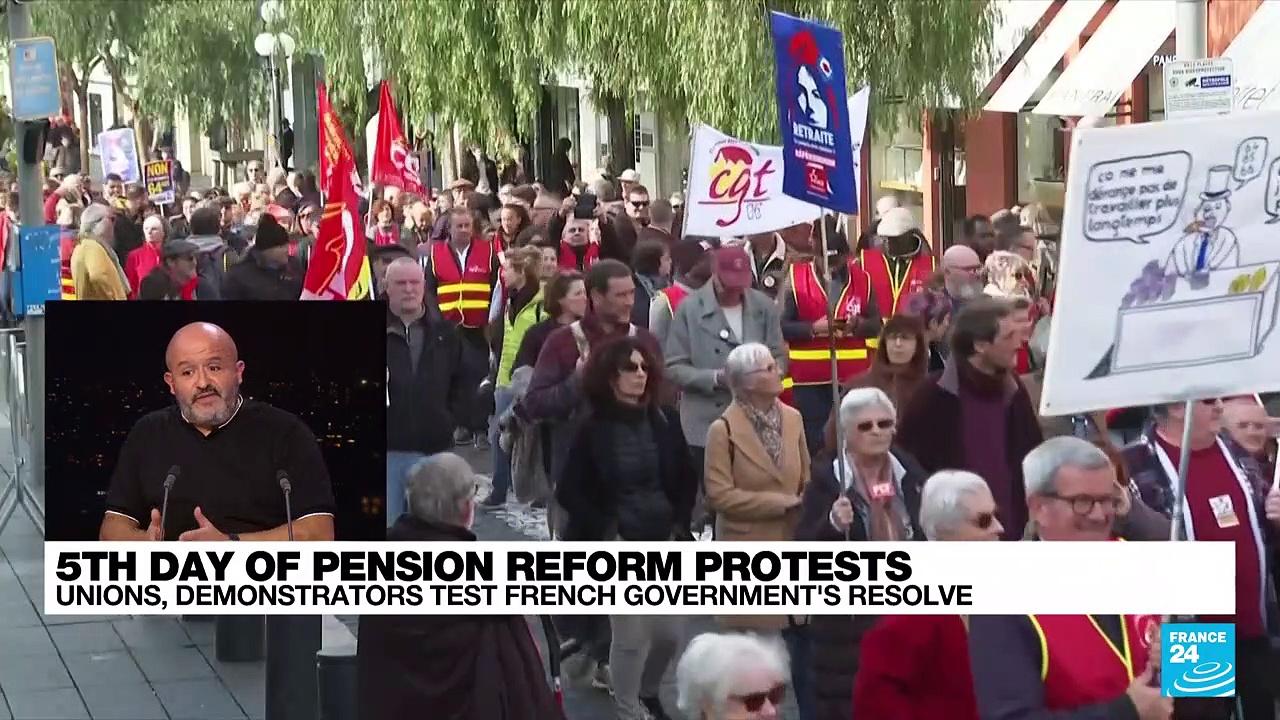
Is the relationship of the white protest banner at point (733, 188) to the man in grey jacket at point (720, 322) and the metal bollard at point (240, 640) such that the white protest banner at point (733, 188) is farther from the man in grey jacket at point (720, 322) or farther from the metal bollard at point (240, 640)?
the metal bollard at point (240, 640)

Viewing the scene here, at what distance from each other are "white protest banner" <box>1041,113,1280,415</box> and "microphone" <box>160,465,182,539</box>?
2.07 m

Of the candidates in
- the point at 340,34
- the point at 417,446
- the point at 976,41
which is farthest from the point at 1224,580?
the point at 340,34

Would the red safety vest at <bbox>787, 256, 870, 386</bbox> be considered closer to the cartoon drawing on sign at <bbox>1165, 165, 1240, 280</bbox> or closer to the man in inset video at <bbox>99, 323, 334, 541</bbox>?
the cartoon drawing on sign at <bbox>1165, 165, 1240, 280</bbox>

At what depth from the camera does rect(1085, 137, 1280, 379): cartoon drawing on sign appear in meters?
4.94

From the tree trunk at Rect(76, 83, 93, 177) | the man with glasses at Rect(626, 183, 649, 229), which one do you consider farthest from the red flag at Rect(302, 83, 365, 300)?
the tree trunk at Rect(76, 83, 93, 177)

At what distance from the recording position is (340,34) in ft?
82.9

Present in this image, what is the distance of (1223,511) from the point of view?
17.7 feet

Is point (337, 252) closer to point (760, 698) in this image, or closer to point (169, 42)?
point (760, 698)

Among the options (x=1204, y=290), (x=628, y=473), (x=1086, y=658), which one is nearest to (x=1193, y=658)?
(x=1086, y=658)

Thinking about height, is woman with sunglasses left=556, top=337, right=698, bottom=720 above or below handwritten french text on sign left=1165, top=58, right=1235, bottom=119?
below

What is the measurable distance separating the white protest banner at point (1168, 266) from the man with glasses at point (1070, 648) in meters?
0.24

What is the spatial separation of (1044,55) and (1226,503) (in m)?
15.9

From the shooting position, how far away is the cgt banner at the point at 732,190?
1141cm

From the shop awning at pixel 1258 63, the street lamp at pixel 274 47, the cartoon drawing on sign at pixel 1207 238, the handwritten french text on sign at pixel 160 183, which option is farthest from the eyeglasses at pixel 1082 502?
the street lamp at pixel 274 47
